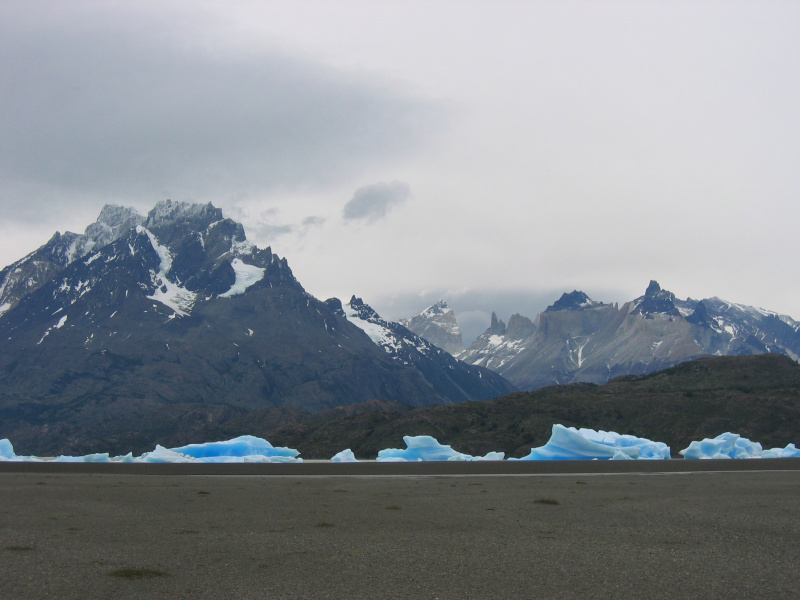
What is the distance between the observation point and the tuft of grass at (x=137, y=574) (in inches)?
664

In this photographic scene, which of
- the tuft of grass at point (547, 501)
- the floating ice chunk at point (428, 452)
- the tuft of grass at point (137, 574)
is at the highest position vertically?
the tuft of grass at point (137, 574)

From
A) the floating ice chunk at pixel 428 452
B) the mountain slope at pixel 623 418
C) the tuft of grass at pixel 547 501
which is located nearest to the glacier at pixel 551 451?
the floating ice chunk at pixel 428 452

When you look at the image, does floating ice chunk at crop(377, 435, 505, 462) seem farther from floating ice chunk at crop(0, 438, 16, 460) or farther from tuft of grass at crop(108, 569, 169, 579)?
tuft of grass at crop(108, 569, 169, 579)

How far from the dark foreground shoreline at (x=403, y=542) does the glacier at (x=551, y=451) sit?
4099 cm

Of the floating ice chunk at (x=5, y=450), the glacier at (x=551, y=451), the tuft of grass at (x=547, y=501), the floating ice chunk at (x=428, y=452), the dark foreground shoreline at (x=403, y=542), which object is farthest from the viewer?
the floating ice chunk at (x=5, y=450)

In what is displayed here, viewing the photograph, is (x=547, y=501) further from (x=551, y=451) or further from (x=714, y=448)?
(x=714, y=448)

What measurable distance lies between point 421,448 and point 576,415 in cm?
9264

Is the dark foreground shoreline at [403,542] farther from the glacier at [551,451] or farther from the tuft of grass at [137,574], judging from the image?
the glacier at [551,451]

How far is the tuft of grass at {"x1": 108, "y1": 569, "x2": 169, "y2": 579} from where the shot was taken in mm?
16875

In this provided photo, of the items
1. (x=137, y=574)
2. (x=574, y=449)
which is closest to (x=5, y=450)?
(x=574, y=449)

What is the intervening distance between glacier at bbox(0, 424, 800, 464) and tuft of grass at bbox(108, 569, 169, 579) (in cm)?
6631

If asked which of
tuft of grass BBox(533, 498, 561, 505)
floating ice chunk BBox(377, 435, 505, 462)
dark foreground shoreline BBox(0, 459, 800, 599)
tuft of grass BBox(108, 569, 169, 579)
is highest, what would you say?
tuft of grass BBox(108, 569, 169, 579)

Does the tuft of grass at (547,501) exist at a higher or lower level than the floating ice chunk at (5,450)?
higher

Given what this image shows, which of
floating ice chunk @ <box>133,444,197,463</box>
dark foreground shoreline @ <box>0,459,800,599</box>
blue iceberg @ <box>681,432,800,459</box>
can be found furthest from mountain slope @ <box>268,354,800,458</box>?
dark foreground shoreline @ <box>0,459,800,599</box>
